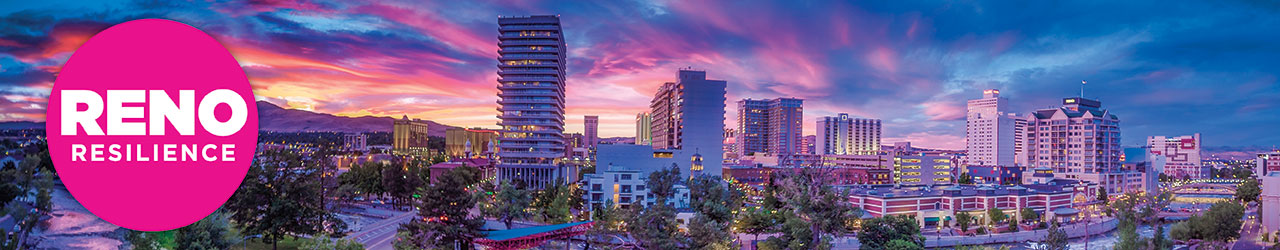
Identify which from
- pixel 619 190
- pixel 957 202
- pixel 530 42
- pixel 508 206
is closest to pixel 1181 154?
pixel 957 202

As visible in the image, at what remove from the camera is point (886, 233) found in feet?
104

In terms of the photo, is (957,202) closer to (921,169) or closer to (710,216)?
(710,216)

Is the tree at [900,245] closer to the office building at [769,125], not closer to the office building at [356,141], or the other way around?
the office building at [769,125]

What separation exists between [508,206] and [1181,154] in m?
166

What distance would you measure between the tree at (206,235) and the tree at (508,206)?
1489 centimetres

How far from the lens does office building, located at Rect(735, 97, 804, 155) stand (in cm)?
14075

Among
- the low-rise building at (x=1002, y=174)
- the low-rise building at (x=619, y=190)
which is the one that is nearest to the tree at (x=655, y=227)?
the low-rise building at (x=619, y=190)

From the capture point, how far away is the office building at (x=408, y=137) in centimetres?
16200

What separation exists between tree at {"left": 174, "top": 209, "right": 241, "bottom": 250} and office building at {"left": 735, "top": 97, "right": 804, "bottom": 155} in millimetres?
124269

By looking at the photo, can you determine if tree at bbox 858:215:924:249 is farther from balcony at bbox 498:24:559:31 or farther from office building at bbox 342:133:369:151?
office building at bbox 342:133:369:151

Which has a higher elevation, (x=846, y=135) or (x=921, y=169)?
(x=846, y=135)

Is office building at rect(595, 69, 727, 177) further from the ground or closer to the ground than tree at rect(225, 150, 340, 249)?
further from the ground

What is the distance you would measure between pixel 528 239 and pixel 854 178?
226ft

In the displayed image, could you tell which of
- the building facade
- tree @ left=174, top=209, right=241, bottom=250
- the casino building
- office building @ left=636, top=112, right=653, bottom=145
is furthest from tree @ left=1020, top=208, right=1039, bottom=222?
office building @ left=636, top=112, right=653, bottom=145
